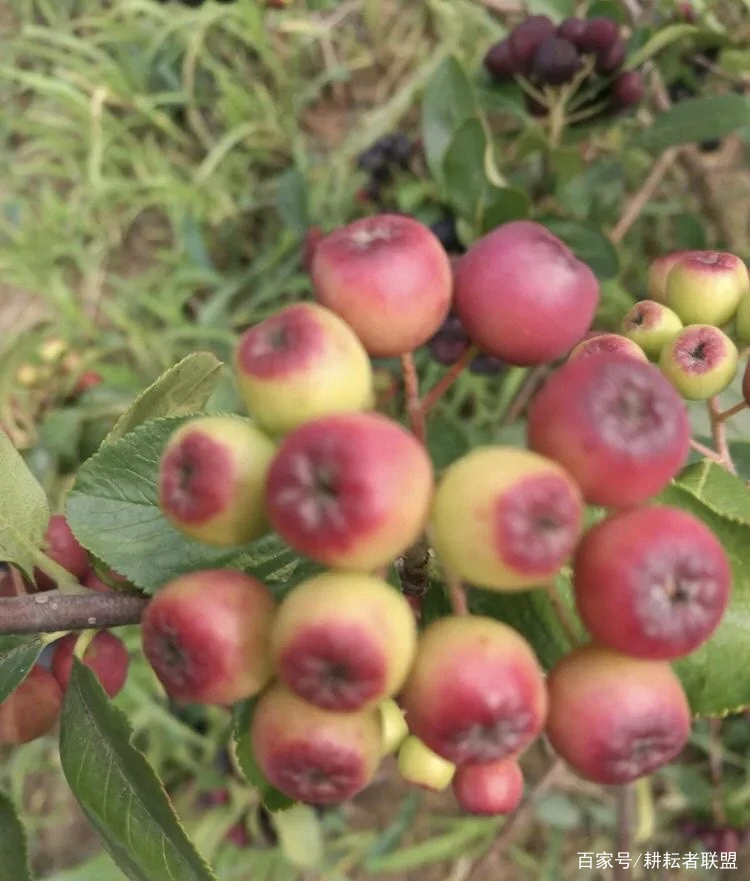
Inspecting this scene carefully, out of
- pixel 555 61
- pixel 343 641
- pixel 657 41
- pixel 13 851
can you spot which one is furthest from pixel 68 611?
pixel 657 41

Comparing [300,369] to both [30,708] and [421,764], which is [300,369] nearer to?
[421,764]

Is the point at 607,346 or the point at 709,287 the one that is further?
the point at 709,287

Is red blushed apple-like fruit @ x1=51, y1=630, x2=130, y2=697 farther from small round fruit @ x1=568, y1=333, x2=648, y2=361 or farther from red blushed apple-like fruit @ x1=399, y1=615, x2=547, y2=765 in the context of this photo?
small round fruit @ x1=568, y1=333, x2=648, y2=361

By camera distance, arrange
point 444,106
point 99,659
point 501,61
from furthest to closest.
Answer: point 444,106, point 501,61, point 99,659

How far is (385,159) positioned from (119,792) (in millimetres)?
1985

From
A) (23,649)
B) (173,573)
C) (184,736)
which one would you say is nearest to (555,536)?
(173,573)

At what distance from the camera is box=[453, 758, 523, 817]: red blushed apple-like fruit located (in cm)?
74

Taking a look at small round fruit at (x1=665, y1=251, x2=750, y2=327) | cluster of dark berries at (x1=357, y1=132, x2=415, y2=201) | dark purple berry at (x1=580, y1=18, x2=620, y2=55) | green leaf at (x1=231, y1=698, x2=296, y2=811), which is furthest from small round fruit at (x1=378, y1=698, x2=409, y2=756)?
cluster of dark berries at (x1=357, y1=132, x2=415, y2=201)

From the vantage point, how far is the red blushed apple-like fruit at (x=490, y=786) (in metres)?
0.74

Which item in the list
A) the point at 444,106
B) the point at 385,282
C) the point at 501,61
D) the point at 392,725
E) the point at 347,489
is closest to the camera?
the point at 347,489

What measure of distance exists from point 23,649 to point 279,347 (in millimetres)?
554

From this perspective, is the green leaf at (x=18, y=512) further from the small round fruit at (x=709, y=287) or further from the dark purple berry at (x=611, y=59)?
the dark purple berry at (x=611, y=59)

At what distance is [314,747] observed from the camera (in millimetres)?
626

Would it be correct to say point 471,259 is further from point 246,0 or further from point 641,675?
point 246,0
